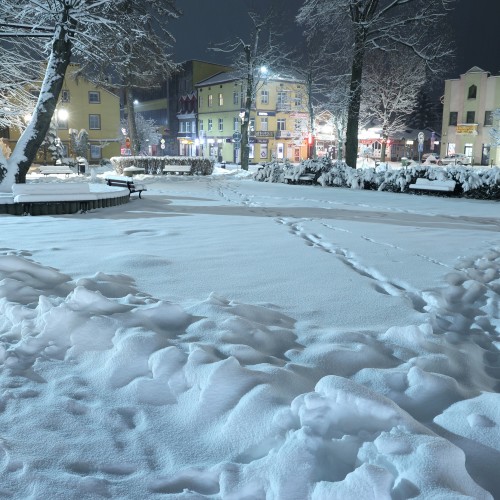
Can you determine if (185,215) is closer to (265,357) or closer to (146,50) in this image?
(265,357)

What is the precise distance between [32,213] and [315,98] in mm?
39600

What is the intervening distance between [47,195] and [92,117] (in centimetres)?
4539

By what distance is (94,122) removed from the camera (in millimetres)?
53375

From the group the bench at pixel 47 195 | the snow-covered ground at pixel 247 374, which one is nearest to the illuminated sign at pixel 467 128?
the bench at pixel 47 195

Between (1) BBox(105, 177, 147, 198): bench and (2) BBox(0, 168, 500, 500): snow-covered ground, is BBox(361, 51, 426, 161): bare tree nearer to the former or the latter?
(1) BBox(105, 177, 147, 198): bench

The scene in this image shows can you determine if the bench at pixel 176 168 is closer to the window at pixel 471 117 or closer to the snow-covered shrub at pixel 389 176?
the snow-covered shrub at pixel 389 176

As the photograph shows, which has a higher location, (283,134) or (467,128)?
(467,128)

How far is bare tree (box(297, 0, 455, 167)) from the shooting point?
875 inches

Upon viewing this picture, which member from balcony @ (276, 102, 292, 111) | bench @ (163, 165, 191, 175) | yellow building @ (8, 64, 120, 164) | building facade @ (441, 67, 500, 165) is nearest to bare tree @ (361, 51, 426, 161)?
balcony @ (276, 102, 292, 111)

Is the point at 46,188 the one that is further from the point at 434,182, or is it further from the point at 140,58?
the point at 140,58

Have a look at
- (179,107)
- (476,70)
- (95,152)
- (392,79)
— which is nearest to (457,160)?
(392,79)

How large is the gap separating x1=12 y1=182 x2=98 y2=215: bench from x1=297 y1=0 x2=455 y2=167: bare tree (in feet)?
48.0

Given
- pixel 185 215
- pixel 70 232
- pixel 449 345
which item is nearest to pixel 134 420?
pixel 449 345

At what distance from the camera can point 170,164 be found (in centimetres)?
2998
